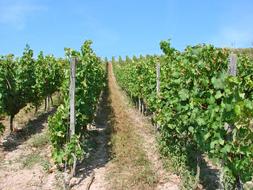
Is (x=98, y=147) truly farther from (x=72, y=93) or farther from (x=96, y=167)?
(x=72, y=93)

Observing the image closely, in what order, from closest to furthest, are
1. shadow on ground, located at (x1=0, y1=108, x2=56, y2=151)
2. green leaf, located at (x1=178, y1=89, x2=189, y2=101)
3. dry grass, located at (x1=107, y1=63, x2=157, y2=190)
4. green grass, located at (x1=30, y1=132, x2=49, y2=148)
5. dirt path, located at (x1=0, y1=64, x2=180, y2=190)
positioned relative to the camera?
green leaf, located at (x1=178, y1=89, x2=189, y2=101)
dry grass, located at (x1=107, y1=63, x2=157, y2=190)
dirt path, located at (x1=0, y1=64, x2=180, y2=190)
green grass, located at (x1=30, y1=132, x2=49, y2=148)
shadow on ground, located at (x1=0, y1=108, x2=56, y2=151)

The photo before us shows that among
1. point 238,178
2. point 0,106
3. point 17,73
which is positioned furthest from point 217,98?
point 17,73

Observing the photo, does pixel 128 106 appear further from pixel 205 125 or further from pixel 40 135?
pixel 205 125

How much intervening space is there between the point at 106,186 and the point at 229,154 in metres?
4.11

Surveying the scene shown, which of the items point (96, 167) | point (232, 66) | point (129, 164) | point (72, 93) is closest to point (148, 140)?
point (129, 164)

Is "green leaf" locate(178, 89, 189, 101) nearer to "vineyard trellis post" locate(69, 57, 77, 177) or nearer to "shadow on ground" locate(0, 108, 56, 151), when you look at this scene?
"vineyard trellis post" locate(69, 57, 77, 177)

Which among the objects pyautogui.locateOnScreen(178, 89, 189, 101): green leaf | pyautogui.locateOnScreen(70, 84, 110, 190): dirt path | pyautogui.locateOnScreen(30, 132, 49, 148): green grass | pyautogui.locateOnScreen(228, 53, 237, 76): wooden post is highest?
pyautogui.locateOnScreen(228, 53, 237, 76): wooden post

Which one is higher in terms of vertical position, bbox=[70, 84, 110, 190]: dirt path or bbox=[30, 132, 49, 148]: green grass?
bbox=[30, 132, 49, 148]: green grass

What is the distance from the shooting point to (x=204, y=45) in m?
7.80

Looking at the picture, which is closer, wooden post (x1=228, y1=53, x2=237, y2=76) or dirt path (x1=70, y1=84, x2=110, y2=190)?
wooden post (x1=228, y1=53, x2=237, y2=76)

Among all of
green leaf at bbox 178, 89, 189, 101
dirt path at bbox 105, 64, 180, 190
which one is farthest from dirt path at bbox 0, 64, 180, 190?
green leaf at bbox 178, 89, 189, 101

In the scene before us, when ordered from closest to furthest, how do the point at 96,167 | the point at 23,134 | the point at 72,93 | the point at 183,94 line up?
the point at 183,94
the point at 72,93
the point at 96,167
the point at 23,134

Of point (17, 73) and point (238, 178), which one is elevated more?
point (17, 73)

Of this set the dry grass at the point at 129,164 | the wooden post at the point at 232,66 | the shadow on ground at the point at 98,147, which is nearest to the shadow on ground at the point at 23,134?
the shadow on ground at the point at 98,147
